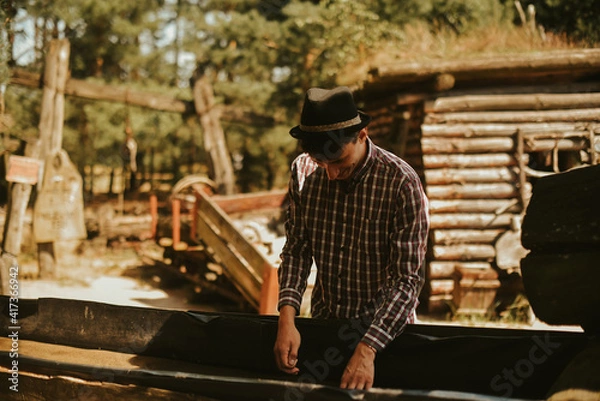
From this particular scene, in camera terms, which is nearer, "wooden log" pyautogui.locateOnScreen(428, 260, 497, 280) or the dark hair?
the dark hair

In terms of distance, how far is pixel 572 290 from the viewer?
1.97m

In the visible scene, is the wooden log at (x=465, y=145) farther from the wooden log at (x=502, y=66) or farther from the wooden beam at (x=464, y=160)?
the wooden log at (x=502, y=66)

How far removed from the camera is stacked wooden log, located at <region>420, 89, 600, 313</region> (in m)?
7.11

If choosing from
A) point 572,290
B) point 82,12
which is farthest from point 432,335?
point 82,12

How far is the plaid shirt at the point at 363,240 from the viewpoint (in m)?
2.24

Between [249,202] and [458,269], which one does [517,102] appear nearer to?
[458,269]

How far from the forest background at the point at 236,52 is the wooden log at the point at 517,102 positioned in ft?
9.54

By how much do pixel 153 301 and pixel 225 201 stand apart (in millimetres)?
1984

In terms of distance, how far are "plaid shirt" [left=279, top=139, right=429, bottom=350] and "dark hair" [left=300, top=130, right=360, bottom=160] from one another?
206mm

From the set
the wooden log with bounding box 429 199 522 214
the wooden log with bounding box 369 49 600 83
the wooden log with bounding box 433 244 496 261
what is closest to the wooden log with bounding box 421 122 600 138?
the wooden log with bounding box 369 49 600 83

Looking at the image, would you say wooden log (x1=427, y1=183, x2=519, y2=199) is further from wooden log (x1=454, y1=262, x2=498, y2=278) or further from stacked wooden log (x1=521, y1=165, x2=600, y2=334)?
stacked wooden log (x1=521, y1=165, x2=600, y2=334)

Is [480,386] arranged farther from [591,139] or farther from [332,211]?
[591,139]

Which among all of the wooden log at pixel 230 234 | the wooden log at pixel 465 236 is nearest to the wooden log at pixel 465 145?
the wooden log at pixel 465 236

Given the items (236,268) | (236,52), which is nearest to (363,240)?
(236,268)
